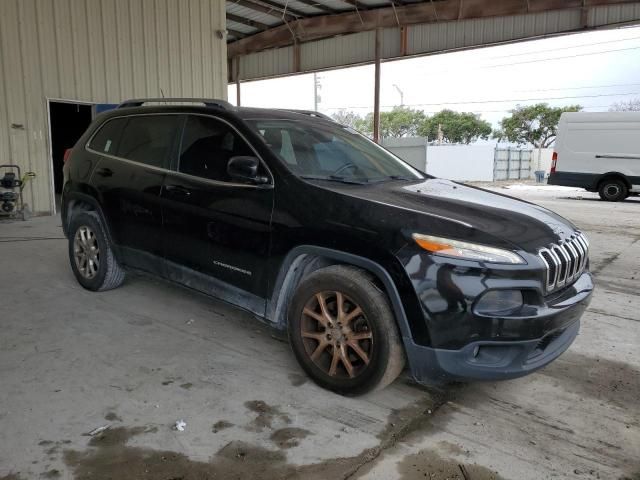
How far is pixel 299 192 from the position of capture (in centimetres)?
302

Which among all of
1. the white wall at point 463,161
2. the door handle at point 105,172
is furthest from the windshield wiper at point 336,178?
the white wall at point 463,161

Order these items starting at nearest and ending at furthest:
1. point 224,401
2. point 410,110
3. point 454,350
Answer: point 454,350 < point 224,401 < point 410,110

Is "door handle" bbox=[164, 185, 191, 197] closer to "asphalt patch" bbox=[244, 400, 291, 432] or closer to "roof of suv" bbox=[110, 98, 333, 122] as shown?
"roof of suv" bbox=[110, 98, 333, 122]

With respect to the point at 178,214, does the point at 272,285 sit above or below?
below

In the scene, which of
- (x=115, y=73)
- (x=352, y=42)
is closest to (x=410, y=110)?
(x=352, y=42)

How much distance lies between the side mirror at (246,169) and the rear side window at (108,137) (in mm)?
1740

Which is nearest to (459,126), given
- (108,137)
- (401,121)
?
(401,121)

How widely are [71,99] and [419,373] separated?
1014 cm

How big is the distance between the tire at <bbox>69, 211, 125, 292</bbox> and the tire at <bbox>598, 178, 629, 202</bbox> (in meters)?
14.3

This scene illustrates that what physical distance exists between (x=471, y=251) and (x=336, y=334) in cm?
87

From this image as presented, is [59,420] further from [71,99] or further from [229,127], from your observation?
[71,99]

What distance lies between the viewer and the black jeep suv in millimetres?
2500

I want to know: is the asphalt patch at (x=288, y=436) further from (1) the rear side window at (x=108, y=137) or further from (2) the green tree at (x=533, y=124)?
(2) the green tree at (x=533, y=124)

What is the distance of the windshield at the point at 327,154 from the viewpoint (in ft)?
10.9
